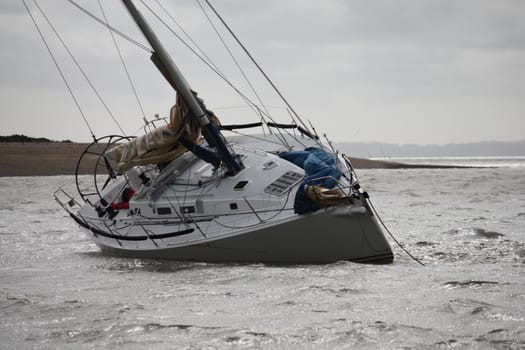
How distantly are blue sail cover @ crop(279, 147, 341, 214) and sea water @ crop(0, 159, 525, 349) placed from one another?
41.9 inches

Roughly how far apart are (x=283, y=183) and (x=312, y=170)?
629mm

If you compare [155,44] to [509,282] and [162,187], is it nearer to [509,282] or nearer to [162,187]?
[162,187]

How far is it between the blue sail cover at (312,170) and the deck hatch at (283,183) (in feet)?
0.84

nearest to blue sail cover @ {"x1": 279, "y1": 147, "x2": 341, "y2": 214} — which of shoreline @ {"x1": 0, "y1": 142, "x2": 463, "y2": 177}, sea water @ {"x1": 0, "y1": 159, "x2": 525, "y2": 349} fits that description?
sea water @ {"x1": 0, "y1": 159, "x2": 525, "y2": 349}

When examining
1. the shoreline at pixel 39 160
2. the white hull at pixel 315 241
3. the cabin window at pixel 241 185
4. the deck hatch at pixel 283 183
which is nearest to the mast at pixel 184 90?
the cabin window at pixel 241 185

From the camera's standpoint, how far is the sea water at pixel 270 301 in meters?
6.41

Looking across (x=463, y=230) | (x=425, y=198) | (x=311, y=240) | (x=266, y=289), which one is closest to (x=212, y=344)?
(x=266, y=289)

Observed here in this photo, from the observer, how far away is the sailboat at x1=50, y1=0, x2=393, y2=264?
10766mm

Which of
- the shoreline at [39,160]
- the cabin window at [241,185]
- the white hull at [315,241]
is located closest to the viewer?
the white hull at [315,241]

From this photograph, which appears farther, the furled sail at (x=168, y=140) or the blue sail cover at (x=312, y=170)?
the furled sail at (x=168, y=140)

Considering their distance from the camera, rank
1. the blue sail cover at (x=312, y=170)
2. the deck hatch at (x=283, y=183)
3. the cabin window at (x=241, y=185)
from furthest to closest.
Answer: the cabin window at (x=241, y=185) < the deck hatch at (x=283, y=183) < the blue sail cover at (x=312, y=170)

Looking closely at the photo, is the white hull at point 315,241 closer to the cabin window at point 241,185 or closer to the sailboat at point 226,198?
the sailboat at point 226,198

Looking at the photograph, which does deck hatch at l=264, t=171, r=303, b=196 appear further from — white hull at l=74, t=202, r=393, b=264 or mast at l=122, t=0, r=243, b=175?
white hull at l=74, t=202, r=393, b=264

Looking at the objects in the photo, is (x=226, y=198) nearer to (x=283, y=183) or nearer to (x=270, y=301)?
(x=283, y=183)
